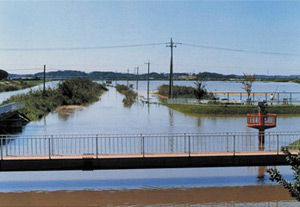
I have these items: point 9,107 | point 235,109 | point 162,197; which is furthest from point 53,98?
point 162,197

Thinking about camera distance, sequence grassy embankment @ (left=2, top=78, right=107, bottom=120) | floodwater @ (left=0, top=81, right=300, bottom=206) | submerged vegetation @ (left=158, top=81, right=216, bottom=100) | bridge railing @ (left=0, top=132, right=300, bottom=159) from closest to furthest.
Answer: floodwater @ (left=0, top=81, right=300, bottom=206) → bridge railing @ (left=0, top=132, right=300, bottom=159) → grassy embankment @ (left=2, top=78, right=107, bottom=120) → submerged vegetation @ (left=158, top=81, right=216, bottom=100)

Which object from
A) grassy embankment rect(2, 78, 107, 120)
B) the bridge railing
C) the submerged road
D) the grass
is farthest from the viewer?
grassy embankment rect(2, 78, 107, 120)

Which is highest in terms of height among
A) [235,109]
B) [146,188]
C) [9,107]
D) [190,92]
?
[190,92]

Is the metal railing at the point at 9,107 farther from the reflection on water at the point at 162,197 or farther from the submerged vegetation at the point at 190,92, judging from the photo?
the submerged vegetation at the point at 190,92

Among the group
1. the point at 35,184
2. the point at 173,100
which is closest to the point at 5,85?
the point at 173,100

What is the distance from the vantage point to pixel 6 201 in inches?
607

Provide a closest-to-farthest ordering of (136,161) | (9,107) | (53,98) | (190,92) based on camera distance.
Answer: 1. (136,161)
2. (9,107)
3. (53,98)
4. (190,92)

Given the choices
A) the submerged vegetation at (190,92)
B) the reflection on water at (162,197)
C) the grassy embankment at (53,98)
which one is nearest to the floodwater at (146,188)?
the reflection on water at (162,197)

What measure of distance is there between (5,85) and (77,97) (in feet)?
229

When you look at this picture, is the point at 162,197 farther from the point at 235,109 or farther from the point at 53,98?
the point at 53,98

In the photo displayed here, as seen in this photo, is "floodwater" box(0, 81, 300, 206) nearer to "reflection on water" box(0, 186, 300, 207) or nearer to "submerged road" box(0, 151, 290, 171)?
"reflection on water" box(0, 186, 300, 207)

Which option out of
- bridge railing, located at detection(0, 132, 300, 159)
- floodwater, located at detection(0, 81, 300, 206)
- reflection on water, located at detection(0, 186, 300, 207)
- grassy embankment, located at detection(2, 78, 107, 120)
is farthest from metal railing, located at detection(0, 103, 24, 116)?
reflection on water, located at detection(0, 186, 300, 207)

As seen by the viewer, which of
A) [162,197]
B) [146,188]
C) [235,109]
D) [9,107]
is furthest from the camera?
[235,109]

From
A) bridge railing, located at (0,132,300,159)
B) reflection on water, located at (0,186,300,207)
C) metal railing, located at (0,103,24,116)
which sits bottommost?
reflection on water, located at (0,186,300,207)
